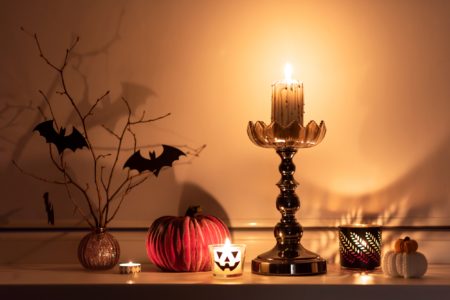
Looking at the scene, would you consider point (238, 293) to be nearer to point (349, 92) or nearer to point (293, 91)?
point (293, 91)

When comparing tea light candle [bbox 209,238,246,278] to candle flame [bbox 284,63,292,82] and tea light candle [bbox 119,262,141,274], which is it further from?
candle flame [bbox 284,63,292,82]

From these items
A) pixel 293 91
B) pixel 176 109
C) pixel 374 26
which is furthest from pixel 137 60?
pixel 374 26

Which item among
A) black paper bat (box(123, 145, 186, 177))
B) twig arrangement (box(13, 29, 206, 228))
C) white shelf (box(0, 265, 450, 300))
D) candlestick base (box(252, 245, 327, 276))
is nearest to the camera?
white shelf (box(0, 265, 450, 300))

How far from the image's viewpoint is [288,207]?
1.26 m

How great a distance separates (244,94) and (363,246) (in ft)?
1.28

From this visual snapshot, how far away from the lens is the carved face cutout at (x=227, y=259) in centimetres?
116

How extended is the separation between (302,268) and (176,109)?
0.43m

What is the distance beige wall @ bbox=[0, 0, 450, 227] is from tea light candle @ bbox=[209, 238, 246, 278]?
8.4 inches

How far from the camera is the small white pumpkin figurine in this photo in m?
1.15

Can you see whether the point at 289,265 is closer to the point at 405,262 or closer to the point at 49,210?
the point at 405,262

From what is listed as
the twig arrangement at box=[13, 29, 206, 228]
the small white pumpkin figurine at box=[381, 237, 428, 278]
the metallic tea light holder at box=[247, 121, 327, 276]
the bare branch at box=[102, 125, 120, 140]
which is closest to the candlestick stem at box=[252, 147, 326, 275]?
the metallic tea light holder at box=[247, 121, 327, 276]

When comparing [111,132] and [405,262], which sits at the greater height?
[111,132]

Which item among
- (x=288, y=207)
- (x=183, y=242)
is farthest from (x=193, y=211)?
(x=288, y=207)

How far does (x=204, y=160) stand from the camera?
4.61ft
